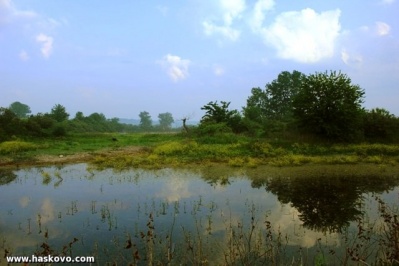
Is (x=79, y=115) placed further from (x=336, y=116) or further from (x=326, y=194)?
(x=326, y=194)

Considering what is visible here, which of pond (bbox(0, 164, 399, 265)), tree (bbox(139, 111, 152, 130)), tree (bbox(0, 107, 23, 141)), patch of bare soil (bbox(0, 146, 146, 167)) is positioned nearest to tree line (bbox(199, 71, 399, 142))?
pond (bbox(0, 164, 399, 265))

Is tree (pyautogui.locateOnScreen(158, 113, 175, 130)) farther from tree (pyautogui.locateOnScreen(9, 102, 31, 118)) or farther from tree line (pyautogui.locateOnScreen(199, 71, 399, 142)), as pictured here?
tree line (pyautogui.locateOnScreen(199, 71, 399, 142))

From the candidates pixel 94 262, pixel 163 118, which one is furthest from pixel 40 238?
pixel 163 118

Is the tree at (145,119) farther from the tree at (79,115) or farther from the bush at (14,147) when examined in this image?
the bush at (14,147)

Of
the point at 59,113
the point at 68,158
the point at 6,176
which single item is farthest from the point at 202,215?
the point at 59,113

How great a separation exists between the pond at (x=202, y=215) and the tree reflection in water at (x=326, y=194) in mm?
43

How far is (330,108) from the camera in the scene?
3027 cm

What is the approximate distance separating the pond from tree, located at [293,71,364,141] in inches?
392

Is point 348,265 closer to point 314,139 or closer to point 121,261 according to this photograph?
point 121,261

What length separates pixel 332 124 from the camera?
98.5 ft

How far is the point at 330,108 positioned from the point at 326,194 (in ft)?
58.8

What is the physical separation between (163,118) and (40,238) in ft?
573

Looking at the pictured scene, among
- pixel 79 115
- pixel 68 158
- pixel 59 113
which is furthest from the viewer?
pixel 79 115

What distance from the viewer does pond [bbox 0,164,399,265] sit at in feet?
26.0
